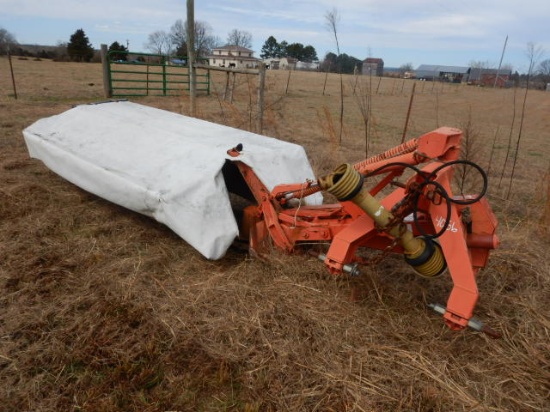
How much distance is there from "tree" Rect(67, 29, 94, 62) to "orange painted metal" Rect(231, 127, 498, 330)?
40522mm

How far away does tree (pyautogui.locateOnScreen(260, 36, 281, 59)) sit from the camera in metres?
83.0

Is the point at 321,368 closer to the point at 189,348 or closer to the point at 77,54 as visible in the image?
the point at 189,348

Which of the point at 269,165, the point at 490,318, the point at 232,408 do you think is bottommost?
the point at 232,408

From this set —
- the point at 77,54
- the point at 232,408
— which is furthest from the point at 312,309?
the point at 77,54

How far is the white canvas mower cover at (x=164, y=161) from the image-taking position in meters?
3.36

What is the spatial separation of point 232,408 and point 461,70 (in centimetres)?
8641

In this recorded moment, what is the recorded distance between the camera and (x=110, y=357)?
248 cm

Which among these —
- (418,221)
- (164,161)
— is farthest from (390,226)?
(164,161)

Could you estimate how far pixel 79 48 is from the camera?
1478 inches

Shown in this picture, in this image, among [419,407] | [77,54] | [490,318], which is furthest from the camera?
[77,54]

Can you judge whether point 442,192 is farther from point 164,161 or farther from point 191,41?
point 191,41

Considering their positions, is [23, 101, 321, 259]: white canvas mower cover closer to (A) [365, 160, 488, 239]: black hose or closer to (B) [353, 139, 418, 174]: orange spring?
(B) [353, 139, 418, 174]: orange spring

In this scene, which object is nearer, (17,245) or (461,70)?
(17,245)

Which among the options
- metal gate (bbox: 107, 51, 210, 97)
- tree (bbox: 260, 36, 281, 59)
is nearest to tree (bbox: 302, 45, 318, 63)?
tree (bbox: 260, 36, 281, 59)
